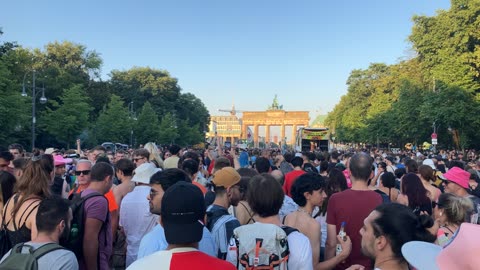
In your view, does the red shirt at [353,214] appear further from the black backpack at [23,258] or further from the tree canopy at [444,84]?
the tree canopy at [444,84]

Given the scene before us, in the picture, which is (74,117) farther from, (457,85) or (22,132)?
(457,85)

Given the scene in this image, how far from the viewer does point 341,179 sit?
20.3 ft

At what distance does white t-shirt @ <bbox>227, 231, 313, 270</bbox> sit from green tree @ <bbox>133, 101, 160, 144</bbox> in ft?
170

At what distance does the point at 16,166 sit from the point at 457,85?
31.7 m

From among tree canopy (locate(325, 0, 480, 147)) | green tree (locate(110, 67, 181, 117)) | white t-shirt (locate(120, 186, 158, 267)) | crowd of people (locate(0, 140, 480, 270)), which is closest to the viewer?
crowd of people (locate(0, 140, 480, 270))

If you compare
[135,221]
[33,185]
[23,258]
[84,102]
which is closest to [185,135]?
[84,102]

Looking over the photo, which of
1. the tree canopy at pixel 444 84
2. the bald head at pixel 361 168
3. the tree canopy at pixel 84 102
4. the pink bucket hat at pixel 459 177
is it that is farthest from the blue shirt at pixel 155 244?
the tree canopy at pixel 444 84

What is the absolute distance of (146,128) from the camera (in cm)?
5522

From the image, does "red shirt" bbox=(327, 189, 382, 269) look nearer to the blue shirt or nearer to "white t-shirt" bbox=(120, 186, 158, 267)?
the blue shirt

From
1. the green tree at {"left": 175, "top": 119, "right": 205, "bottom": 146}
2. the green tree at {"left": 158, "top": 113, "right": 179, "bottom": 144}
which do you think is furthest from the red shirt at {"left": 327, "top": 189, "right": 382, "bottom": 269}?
the green tree at {"left": 175, "top": 119, "right": 205, "bottom": 146}

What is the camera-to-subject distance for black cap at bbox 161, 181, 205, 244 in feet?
7.47

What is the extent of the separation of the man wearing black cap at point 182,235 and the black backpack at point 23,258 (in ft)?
3.97

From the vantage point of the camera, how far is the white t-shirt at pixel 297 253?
322cm

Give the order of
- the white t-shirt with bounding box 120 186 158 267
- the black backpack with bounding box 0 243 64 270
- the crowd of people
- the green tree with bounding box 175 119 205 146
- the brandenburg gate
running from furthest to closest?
the brandenburg gate, the green tree with bounding box 175 119 205 146, the white t-shirt with bounding box 120 186 158 267, the black backpack with bounding box 0 243 64 270, the crowd of people
